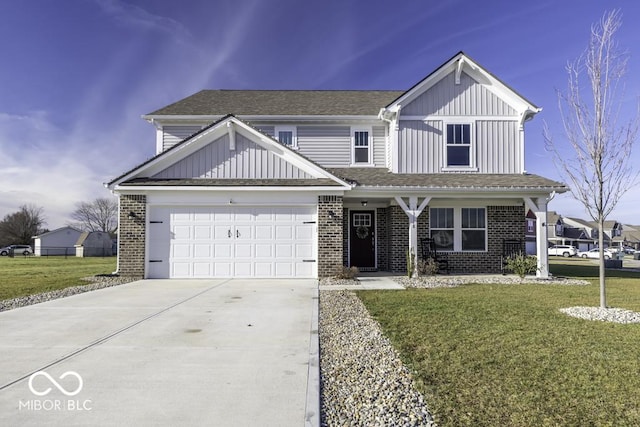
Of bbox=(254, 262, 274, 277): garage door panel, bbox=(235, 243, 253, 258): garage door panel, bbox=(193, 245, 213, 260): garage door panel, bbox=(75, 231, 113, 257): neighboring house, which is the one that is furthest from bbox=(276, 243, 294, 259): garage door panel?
bbox=(75, 231, 113, 257): neighboring house

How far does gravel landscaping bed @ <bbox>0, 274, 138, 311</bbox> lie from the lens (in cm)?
790

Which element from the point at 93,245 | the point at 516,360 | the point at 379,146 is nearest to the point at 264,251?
the point at 379,146

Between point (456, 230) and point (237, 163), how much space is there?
7.90 m

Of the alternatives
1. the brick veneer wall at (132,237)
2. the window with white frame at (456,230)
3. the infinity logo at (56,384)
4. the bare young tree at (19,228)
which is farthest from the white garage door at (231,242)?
the bare young tree at (19,228)

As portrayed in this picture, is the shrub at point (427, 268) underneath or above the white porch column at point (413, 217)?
underneath

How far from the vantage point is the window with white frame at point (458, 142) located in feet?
44.5

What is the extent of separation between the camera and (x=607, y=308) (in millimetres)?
7250

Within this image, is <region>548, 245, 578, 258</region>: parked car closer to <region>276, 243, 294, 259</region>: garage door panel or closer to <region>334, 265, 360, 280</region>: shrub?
<region>334, 265, 360, 280</region>: shrub

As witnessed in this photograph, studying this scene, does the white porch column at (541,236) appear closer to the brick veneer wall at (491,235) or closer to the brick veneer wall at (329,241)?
the brick veneer wall at (491,235)

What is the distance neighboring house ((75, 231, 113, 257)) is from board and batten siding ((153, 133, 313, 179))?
39.7 metres

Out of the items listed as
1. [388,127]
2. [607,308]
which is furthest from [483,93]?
[607,308]

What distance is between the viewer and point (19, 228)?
62.4m

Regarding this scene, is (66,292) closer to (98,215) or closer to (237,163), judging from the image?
(237,163)

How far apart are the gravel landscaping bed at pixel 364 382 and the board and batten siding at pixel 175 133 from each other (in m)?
11.0
